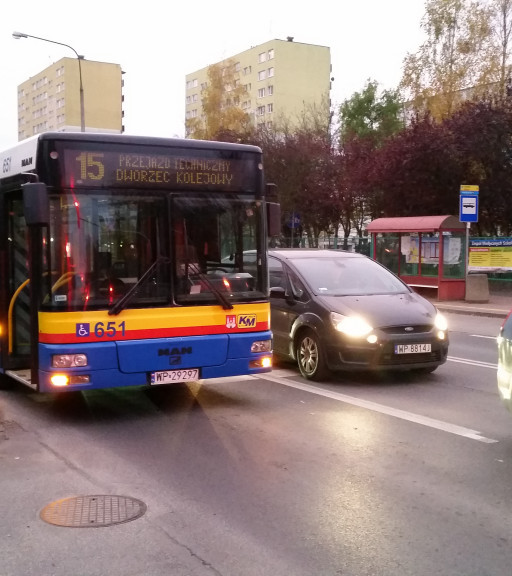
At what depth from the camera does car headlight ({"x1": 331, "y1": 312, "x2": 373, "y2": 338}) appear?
28.5 feet

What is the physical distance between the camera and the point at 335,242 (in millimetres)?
30109

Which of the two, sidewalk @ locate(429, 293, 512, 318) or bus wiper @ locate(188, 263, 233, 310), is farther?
sidewalk @ locate(429, 293, 512, 318)

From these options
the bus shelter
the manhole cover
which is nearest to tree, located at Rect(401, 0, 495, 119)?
the bus shelter

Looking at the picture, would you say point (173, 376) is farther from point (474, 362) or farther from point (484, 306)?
point (484, 306)

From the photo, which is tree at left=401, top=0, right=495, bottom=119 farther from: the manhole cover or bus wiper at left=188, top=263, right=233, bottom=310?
the manhole cover

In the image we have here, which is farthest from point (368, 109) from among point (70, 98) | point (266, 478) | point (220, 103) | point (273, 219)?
point (266, 478)

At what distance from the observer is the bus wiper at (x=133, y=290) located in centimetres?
675

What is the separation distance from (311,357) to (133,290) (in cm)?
315

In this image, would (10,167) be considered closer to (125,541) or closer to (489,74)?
(125,541)

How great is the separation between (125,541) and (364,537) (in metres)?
1.39

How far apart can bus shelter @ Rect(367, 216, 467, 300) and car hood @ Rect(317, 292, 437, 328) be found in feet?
41.0

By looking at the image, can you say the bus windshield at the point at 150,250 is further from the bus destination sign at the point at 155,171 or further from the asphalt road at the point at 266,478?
the asphalt road at the point at 266,478

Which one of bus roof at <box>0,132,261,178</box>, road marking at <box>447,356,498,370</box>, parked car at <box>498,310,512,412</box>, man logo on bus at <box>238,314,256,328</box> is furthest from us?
road marking at <box>447,356,498,370</box>

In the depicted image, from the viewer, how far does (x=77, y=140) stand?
6.68m
